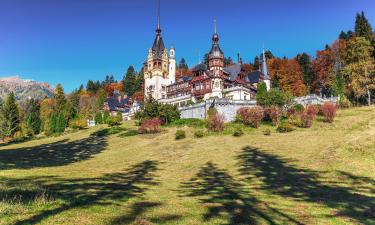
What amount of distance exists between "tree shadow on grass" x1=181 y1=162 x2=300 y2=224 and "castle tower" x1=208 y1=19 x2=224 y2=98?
4480 cm

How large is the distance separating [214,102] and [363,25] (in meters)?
43.6

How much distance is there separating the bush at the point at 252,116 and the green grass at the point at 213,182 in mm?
4230

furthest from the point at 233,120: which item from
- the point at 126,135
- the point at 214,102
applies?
the point at 126,135

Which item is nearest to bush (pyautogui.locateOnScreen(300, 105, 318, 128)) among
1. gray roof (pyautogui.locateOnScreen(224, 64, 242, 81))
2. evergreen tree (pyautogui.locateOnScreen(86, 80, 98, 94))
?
gray roof (pyautogui.locateOnScreen(224, 64, 242, 81))

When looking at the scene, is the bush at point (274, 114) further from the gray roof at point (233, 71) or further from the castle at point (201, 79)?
the gray roof at point (233, 71)

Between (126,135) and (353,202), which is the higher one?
(126,135)

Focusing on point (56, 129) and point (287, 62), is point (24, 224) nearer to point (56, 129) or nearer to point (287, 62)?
point (56, 129)

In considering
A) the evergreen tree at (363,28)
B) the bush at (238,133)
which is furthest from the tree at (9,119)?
the evergreen tree at (363,28)

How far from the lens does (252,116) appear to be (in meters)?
49.6

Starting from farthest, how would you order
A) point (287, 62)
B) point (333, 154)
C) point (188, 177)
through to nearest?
point (287, 62), point (333, 154), point (188, 177)

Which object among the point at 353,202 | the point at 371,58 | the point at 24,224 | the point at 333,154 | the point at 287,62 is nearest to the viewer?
the point at 24,224

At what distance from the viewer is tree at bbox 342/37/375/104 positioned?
58.6 metres

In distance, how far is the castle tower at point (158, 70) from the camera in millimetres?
84250

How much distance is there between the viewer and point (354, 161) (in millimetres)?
25750
